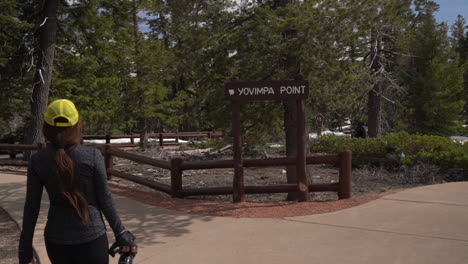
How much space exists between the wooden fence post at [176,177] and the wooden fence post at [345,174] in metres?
3.32

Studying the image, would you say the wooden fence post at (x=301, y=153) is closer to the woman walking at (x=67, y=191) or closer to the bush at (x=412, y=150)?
the bush at (x=412, y=150)

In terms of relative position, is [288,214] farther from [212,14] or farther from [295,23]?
[212,14]

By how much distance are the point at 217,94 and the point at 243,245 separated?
413 centimetres

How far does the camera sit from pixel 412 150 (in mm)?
12641

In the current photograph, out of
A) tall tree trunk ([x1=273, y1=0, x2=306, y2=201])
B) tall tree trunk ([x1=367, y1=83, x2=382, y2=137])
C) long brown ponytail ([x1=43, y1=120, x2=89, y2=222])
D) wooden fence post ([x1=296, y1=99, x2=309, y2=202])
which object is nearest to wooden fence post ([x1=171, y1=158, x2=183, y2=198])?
tall tree trunk ([x1=273, y1=0, x2=306, y2=201])

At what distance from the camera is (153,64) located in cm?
2600

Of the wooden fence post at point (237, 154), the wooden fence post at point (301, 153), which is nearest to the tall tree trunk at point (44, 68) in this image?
the wooden fence post at point (237, 154)

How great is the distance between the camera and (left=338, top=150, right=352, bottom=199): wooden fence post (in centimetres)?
812

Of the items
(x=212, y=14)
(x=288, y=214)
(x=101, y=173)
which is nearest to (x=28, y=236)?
(x=101, y=173)

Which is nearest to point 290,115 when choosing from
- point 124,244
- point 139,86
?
point 124,244

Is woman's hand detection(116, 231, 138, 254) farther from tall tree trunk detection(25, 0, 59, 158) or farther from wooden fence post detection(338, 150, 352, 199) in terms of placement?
tall tree trunk detection(25, 0, 59, 158)

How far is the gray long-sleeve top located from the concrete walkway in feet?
8.16

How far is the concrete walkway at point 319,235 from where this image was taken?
16.6 feet

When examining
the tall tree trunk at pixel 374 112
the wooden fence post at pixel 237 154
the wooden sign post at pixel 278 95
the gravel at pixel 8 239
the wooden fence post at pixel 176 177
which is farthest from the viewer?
the tall tree trunk at pixel 374 112
